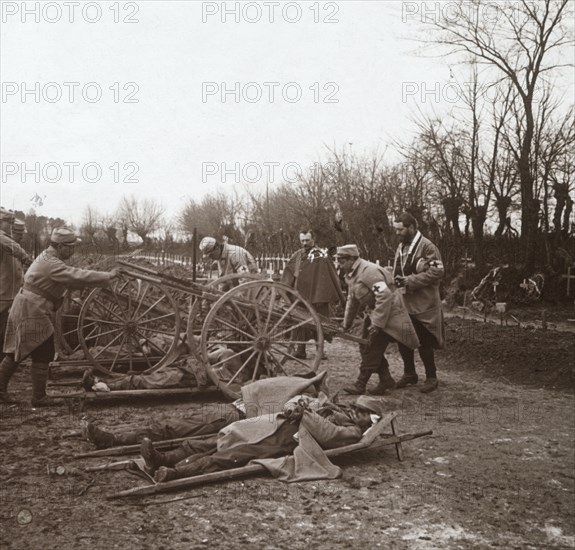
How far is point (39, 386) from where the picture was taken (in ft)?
19.0

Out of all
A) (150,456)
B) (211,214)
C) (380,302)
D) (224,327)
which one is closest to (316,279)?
(380,302)

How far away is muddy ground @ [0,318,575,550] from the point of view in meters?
3.38

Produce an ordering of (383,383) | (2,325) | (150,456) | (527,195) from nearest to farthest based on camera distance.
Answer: (150,456) < (383,383) < (2,325) < (527,195)

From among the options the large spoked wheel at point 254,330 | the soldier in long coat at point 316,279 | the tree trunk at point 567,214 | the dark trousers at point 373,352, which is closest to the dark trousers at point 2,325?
→ the large spoked wheel at point 254,330

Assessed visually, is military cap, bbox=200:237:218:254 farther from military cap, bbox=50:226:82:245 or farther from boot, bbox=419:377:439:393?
boot, bbox=419:377:439:393

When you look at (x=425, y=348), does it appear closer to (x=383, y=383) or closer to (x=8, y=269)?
(x=383, y=383)

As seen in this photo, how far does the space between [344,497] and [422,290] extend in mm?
3287

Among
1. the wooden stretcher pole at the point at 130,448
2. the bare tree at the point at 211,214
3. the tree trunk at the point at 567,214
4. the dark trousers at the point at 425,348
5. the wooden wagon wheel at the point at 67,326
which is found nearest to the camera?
the wooden stretcher pole at the point at 130,448

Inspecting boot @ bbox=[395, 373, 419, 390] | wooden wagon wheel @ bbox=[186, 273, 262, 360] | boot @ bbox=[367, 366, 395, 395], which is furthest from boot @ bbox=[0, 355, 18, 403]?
boot @ bbox=[395, 373, 419, 390]

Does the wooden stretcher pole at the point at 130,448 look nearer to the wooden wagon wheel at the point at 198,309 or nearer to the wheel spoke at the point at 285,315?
the wooden wagon wheel at the point at 198,309

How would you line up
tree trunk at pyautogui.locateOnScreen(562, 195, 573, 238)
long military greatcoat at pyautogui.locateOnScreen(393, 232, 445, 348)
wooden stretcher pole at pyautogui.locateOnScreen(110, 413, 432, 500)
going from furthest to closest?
1. tree trunk at pyautogui.locateOnScreen(562, 195, 573, 238)
2. long military greatcoat at pyautogui.locateOnScreen(393, 232, 445, 348)
3. wooden stretcher pole at pyautogui.locateOnScreen(110, 413, 432, 500)

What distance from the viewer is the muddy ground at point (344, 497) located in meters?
3.38

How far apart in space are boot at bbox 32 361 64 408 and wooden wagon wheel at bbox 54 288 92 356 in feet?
5.03

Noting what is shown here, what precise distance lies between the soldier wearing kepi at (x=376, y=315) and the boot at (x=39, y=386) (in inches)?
110
